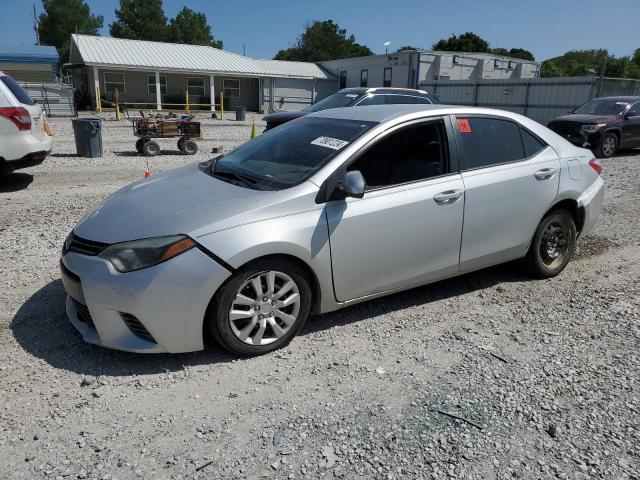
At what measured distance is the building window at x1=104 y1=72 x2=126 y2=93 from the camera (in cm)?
3284

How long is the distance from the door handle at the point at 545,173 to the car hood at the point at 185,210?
2212mm

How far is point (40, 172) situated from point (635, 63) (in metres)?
80.4

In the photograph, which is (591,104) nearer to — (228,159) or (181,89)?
(228,159)

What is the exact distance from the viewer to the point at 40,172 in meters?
9.82

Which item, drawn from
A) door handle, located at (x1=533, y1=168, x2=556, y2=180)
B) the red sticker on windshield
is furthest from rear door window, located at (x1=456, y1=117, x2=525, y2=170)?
door handle, located at (x1=533, y1=168, x2=556, y2=180)

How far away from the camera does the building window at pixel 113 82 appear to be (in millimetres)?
32844

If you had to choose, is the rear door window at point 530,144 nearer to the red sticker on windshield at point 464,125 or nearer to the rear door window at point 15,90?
the red sticker on windshield at point 464,125

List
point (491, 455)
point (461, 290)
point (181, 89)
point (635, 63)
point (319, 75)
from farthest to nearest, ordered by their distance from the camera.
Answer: point (635, 63) < point (319, 75) < point (181, 89) < point (461, 290) < point (491, 455)

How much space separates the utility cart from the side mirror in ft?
31.8

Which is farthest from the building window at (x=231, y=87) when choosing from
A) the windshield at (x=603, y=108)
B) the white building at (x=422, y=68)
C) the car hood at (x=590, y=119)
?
the car hood at (x=590, y=119)

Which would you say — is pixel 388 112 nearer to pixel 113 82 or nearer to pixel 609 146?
pixel 609 146

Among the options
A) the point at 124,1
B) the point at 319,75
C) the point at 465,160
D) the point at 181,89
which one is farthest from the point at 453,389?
the point at 124,1

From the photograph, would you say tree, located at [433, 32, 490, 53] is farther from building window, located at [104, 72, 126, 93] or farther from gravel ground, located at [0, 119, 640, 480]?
gravel ground, located at [0, 119, 640, 480]

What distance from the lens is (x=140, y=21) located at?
6309 cm
